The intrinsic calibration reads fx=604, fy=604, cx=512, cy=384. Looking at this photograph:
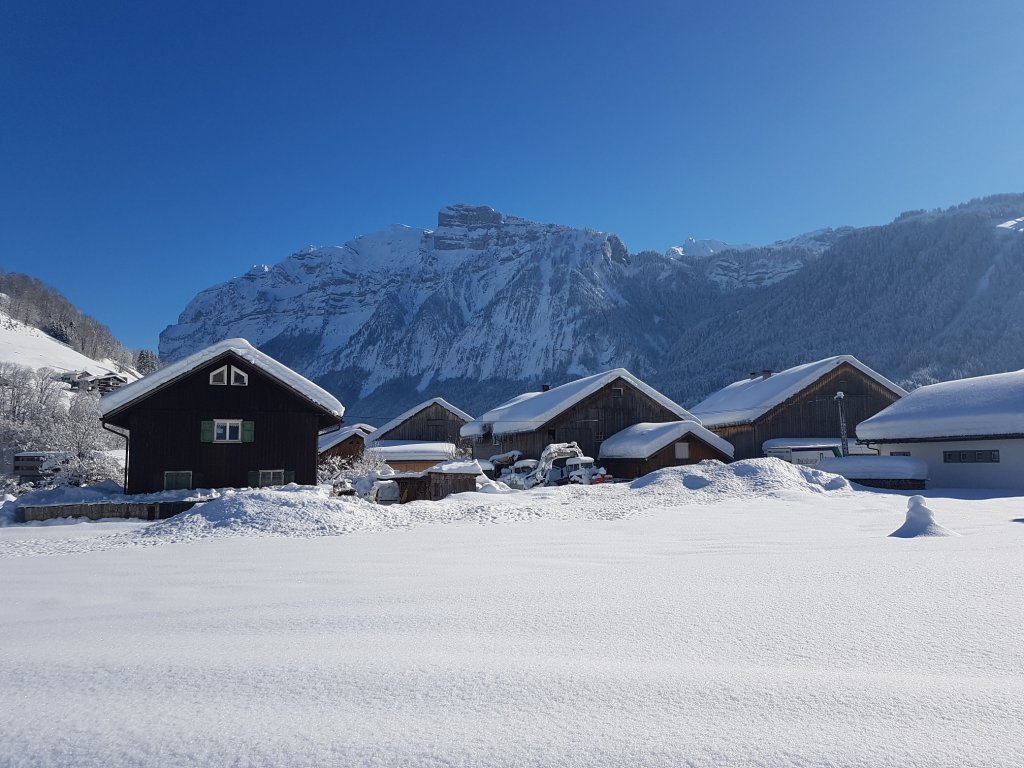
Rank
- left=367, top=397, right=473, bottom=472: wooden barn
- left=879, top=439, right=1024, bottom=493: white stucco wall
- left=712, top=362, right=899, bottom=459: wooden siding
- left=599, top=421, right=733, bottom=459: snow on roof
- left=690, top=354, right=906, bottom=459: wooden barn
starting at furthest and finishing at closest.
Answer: left=367, top=397, right=473, bottom=472: wooden barn → left=712, top=362, right=899, bottom=459: wooden siding → left=690, top=354, right=906, bottom=459: wooden barn → left=599, top=421, right=733, bottom=459: snow on roof → left=879, top=439, right=1024, bottom=493: white stucco wall

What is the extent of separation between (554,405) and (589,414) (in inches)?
91.1

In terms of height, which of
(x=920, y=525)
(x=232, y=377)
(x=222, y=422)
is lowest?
(x=920, y=525)

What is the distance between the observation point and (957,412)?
89.1 feet

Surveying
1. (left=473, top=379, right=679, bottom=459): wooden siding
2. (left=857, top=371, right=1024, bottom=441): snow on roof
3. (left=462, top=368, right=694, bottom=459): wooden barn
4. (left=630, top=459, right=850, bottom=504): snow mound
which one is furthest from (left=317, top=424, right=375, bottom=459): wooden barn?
(left=857, top=371, right=1024, bottom=441): snow on roof

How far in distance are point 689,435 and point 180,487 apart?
2534 centimetres

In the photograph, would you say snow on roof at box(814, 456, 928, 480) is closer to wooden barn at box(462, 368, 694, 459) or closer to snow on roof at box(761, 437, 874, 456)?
snow on roof at box(761, 437, 874, 456)

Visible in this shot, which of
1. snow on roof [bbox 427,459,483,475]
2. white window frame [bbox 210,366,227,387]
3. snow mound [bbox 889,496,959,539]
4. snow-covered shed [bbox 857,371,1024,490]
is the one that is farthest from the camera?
snow on roof [bbox 427,459,483,475]

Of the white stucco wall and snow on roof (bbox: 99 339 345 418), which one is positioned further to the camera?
the white stucco wall

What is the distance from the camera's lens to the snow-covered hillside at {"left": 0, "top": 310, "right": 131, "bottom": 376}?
3429 inches

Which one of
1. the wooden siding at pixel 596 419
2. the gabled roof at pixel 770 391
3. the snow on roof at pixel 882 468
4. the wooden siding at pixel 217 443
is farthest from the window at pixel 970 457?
the wooden siding at pixel 217 443

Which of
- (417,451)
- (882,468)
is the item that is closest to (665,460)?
(882,468)

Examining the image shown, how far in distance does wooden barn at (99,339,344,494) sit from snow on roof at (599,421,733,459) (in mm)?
16410

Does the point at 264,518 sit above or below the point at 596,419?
below

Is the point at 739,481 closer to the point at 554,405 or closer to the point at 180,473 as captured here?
the point at 554,405
